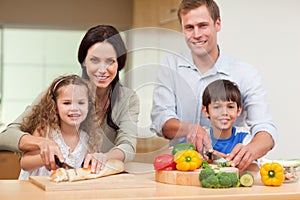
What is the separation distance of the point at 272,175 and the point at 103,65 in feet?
1.79

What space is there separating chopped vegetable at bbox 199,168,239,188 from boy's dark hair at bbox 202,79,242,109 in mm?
303

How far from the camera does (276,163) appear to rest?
70.0 inches

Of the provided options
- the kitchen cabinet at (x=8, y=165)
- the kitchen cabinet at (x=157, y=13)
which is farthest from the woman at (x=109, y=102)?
the kitchen cabinet at (x=8, y=165)

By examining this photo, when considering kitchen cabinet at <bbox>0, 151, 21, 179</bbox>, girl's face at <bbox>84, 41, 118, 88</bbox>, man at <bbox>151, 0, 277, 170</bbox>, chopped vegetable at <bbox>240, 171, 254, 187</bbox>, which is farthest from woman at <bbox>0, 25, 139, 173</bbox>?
kitchen cabinet at <bbox>0, 151, 21, 179</bbox>

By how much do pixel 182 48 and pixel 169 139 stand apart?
0.88 feet

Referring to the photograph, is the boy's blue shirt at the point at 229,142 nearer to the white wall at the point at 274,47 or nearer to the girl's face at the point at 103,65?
the girl's face at the point at 103,65

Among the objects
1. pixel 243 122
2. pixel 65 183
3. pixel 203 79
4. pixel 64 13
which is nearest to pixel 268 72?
pixel 243 122

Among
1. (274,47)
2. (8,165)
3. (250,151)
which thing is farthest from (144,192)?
(8,165)

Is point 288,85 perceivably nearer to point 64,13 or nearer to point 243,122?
point 243,122

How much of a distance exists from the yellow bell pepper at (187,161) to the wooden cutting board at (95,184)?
9cm

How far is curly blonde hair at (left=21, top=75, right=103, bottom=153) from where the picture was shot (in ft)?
5.74

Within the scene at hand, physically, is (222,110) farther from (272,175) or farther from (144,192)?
(144,192)

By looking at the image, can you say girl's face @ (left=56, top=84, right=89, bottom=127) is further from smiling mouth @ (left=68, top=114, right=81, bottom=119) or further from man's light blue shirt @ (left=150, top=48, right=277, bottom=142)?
man's light blue shirt @ (left=150, top=48, right=277, bottom=142)

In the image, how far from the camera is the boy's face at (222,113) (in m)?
1.94
